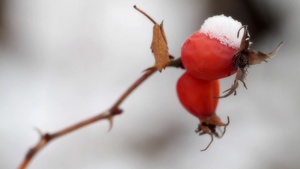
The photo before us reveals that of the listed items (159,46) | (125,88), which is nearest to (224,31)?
(159,46)

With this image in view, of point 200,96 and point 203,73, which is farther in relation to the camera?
point 200,96

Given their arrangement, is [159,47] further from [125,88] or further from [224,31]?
[125,88]

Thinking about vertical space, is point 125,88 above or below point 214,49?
below

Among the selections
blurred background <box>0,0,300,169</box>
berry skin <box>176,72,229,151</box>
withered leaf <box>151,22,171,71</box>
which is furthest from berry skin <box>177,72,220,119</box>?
blurred background <box>0,0,300,169</box>

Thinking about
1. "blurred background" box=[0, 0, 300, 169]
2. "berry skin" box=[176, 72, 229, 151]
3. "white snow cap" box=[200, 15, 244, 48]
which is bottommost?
"blurred background" box=[0, 0, 300, 169]

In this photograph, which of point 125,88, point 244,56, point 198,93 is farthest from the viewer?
point 125,88

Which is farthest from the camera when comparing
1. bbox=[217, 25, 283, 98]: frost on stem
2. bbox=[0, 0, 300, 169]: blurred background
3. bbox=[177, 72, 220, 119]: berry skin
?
bbox=[0, 0, 300, 169]: blurred background

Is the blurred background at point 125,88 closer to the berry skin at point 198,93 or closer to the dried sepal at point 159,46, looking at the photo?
the berry skin at point 198,93

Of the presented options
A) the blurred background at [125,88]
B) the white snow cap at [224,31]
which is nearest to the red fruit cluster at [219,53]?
the white snow cap at [224,31]

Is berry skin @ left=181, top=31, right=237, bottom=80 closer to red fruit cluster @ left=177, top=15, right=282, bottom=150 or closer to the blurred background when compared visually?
red fruit cluster @ left=177, top=15, right=282, bottom=150
